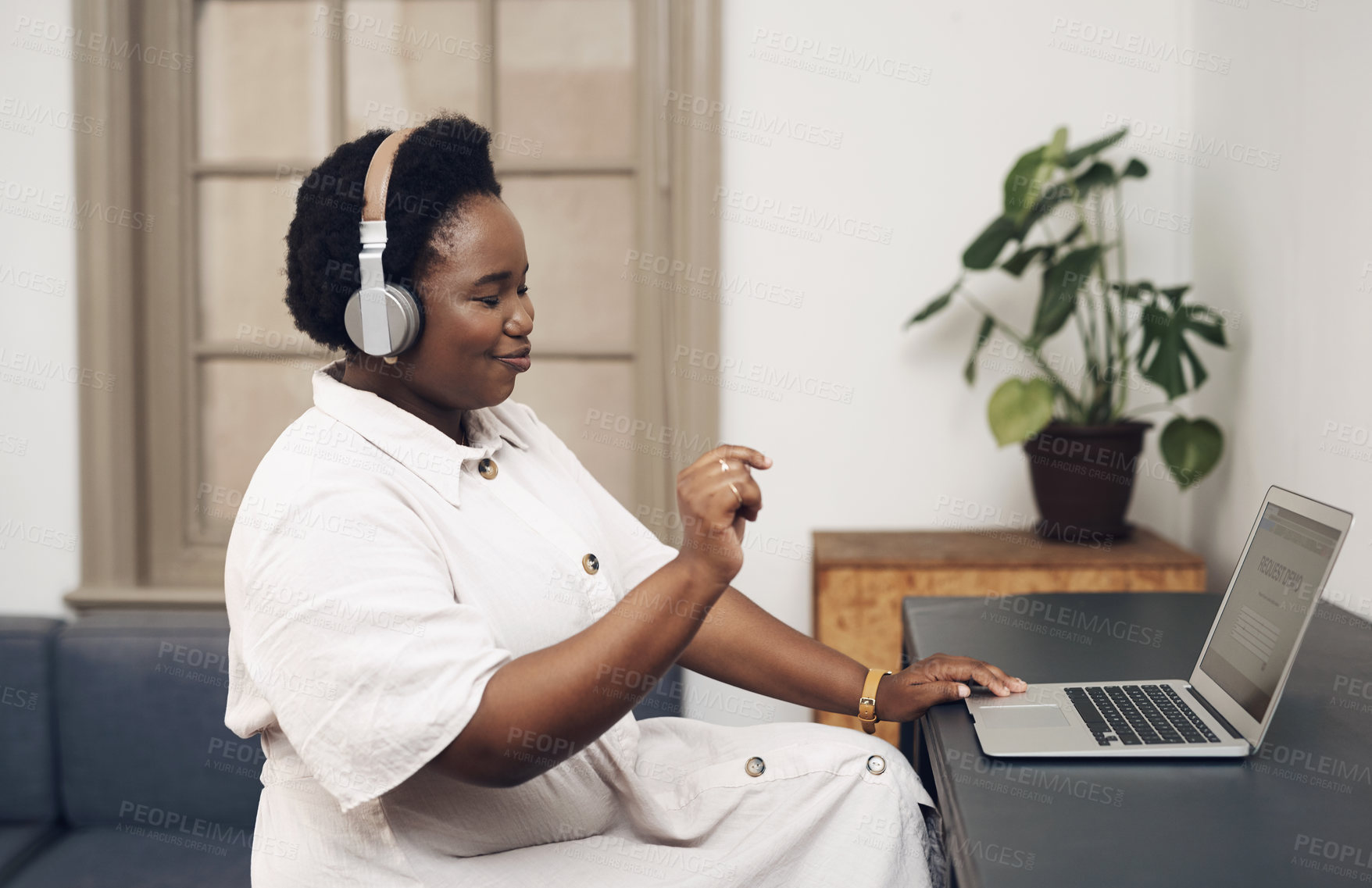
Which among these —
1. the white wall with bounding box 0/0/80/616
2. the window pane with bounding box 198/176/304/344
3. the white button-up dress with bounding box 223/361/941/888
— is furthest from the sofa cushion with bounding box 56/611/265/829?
the white button-up dress with bounding box 223/361/941/888

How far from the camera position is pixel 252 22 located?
→ 239cm

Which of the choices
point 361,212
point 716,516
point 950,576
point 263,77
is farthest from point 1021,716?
point 263,77

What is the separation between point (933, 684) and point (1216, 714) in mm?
278

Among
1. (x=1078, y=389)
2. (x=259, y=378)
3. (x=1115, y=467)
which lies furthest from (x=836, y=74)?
(x=259, y=378)

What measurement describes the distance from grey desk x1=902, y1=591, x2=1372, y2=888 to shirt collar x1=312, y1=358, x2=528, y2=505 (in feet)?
1.81

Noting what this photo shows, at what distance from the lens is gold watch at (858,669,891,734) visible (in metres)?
1.18

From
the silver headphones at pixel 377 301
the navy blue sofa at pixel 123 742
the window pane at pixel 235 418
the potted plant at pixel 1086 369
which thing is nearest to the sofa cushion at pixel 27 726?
the navy blue sofa at pixel 123 742

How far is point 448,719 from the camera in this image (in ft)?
2.64

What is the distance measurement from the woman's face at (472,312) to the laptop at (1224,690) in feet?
1.99

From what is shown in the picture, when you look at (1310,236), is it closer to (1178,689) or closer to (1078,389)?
(1078,389)

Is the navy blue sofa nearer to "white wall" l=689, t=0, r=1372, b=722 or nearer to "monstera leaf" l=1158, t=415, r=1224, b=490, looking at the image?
"white wall" l=689, t=0, r=1372, b=722

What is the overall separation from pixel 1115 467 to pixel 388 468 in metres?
1.54

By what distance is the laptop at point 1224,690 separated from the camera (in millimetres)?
929

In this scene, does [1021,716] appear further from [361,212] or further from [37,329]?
[37,329]
